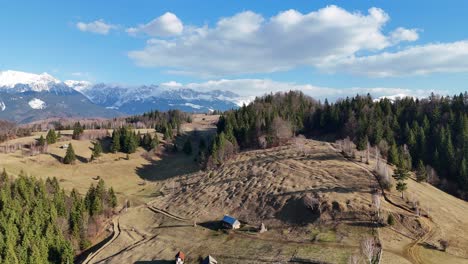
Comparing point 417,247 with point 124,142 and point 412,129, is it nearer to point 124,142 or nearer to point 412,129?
point 412,129

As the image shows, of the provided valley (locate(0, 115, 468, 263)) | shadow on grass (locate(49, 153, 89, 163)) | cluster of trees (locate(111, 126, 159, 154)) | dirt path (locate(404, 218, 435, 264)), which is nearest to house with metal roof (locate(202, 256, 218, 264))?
valley (locate(0, 115, 468, 263))

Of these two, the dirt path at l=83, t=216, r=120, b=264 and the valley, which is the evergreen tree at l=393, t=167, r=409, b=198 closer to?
the valley

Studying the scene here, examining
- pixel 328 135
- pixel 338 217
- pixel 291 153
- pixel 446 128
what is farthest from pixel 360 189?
pixel 328 135

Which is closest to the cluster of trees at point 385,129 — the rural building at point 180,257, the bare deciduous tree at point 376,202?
the bare deciduous tree at point 376,202

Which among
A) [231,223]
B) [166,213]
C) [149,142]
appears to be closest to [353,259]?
[231,223]

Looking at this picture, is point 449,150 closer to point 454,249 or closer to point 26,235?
point 454,249
